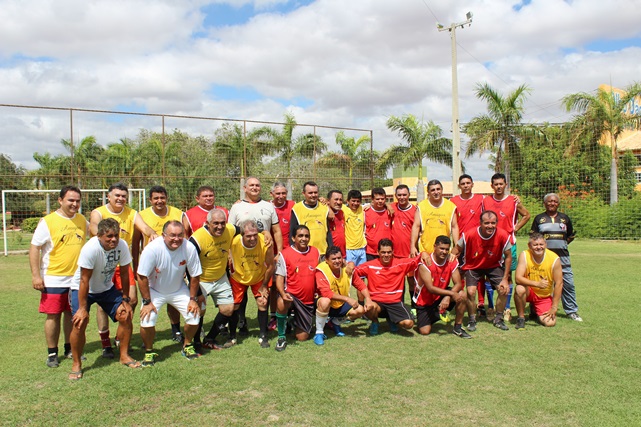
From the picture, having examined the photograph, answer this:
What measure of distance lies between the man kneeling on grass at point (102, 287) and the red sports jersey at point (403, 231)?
3615 millimetres

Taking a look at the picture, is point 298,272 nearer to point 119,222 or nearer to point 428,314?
point 428,314

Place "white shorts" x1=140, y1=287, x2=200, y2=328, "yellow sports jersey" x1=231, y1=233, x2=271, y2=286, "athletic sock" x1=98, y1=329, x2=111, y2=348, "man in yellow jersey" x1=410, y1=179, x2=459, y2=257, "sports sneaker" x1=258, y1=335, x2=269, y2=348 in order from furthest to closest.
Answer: "man in yellow jersey" x1=410, y1=179, x2=459, y2=257
"yellow sports jersey" x1=231, y1=233, x2=271, y2=286
"sports sneaker" x1=258, y1=335, x2=269, y2=348
"athletic sock" x1=98, y1=329, x2=111, y2=348
"white shorts" x1=140, y1=287, x2=200, y2=328

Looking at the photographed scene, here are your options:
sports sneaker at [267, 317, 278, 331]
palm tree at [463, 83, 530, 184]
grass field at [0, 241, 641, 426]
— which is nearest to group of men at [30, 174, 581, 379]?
sports sneaker at [267, 317, 278, 331]

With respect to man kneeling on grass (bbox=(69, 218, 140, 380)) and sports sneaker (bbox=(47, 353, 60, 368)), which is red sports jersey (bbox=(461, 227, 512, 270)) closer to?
man kneeling on grass (bbox=(69, 218, 140, 380))

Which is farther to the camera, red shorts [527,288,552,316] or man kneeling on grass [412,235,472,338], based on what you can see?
red shorts [527,288,552,316]

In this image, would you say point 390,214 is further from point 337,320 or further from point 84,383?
point 84,383

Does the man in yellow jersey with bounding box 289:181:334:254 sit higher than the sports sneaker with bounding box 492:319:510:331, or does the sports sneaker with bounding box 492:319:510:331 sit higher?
the man in yellow jersey with bounding box 289:181:334:254

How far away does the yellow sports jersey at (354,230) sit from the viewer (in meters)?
7.18

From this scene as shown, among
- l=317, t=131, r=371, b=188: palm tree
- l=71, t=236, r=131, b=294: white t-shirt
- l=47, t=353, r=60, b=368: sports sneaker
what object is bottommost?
l=47, t=353, r=60, b=368: sports sneaker

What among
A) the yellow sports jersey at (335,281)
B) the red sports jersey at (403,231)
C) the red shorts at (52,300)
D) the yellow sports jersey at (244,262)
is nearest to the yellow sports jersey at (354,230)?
the red sports jersey at (403,231)

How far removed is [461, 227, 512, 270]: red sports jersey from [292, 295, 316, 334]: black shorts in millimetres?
2214

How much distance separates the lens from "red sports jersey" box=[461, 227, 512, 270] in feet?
20.8

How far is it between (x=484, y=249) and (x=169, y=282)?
12.8 ft

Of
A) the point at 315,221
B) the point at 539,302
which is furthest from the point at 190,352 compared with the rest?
the point at 539,302
